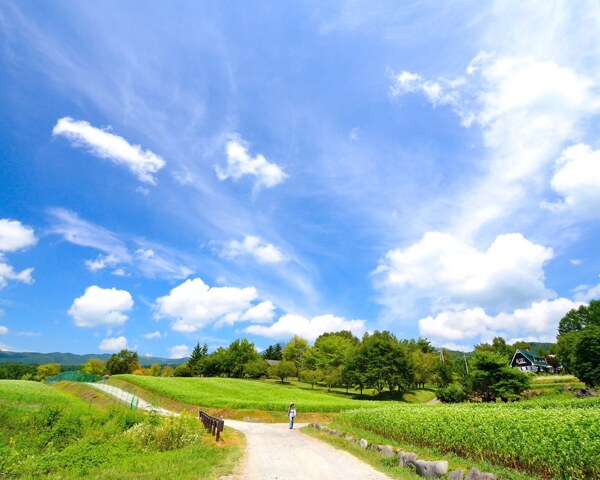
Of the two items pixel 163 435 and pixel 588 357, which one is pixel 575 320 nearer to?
pixel 588 357

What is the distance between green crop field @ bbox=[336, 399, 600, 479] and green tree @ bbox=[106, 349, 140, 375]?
366 feet

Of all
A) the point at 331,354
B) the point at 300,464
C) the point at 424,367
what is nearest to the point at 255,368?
the point at 331,354

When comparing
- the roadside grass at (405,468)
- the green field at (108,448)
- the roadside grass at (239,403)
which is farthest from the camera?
the roadside grass at (239,403)

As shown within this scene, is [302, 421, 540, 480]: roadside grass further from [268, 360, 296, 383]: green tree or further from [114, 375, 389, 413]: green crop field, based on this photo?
[268, 360, 296, 383]: green tree

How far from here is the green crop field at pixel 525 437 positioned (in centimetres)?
928

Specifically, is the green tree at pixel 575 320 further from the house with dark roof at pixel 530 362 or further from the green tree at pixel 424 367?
the green tree at pixel 424 367

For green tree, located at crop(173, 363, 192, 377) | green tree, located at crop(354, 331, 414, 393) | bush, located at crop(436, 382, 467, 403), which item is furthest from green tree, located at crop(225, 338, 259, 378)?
bush, located at crop(436, 382, 467, 403)

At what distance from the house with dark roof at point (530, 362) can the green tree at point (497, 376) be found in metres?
82.8

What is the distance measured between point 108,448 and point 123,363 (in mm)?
106447

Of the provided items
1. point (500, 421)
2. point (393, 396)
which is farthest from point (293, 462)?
point (393, 396)

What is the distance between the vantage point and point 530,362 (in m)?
112

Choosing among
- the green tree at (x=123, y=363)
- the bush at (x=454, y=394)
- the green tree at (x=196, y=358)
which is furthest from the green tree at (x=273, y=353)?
the bush at (x=454, y=394)

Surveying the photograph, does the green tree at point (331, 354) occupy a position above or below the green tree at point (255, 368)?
above

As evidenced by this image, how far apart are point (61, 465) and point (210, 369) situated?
88393 mm
